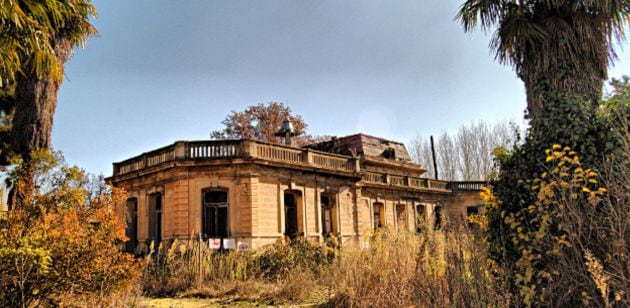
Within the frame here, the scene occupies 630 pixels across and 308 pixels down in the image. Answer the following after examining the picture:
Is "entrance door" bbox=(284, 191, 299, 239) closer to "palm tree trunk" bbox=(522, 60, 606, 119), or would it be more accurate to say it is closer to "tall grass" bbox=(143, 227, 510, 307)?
"tall grass" bbox=(143, 227, 510, 307)

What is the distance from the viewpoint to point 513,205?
16.7 feet

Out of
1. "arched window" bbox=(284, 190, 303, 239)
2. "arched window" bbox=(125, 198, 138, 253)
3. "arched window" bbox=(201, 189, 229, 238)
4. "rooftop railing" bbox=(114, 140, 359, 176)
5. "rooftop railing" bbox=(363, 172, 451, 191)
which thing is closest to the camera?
"rooftop railing" bbox=(114, 140, 359, 176)

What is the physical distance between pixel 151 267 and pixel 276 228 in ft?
17.4

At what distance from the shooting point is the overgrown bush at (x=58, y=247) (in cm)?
590

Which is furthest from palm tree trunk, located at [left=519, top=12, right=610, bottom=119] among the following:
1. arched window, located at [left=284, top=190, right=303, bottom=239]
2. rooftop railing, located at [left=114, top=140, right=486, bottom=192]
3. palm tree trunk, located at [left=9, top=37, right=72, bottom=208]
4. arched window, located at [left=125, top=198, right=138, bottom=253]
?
arched window, located at [left=125, top=198, right=138, bottom=253]

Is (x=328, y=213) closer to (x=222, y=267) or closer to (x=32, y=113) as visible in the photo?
(x=222, y=267)

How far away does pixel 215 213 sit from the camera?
55.5ft

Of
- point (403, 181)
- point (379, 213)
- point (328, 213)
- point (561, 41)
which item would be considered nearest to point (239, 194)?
point (328, 213)

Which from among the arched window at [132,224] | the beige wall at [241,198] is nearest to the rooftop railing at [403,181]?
the beige wall at [241,198]

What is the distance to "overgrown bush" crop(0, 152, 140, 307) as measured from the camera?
232 inches

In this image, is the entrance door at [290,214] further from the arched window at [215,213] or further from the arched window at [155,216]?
the arched window at [155,216]

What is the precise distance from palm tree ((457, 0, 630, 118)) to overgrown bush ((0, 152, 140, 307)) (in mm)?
6506

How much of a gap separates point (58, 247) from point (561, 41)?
778cm

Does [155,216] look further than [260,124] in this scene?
No
